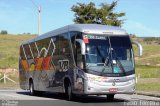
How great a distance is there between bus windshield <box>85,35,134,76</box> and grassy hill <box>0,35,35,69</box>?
45025 millimetres

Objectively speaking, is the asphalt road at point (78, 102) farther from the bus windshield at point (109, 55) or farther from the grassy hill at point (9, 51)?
the grassy hill at point (9, 51)

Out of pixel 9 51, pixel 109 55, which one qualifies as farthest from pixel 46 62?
pixel 9 51

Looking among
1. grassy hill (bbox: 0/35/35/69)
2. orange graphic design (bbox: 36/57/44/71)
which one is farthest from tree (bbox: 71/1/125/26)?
orange graphic design (bbox: 36/57/44/71)

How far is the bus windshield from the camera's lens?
22.4 meters

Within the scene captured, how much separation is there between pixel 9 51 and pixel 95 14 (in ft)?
83.1

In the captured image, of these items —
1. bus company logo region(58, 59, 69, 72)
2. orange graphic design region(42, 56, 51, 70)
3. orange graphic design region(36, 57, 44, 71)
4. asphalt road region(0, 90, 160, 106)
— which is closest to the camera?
asphalt road region(0, 90, 160, 106)

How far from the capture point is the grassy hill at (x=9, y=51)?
7156 cm

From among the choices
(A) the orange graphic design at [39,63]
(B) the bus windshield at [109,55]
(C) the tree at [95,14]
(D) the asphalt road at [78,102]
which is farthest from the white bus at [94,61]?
(C) the tree at [95,14]

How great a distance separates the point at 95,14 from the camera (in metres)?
63.9

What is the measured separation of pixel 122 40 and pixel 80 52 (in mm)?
2117

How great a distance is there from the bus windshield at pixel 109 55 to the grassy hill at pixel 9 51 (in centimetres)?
4502

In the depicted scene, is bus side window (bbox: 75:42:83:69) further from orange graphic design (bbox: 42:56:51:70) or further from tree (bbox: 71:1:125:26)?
tree (bbox: 71:1:125:26)

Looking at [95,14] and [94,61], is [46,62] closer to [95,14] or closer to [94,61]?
[94,61]

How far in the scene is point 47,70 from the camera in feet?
91.1
